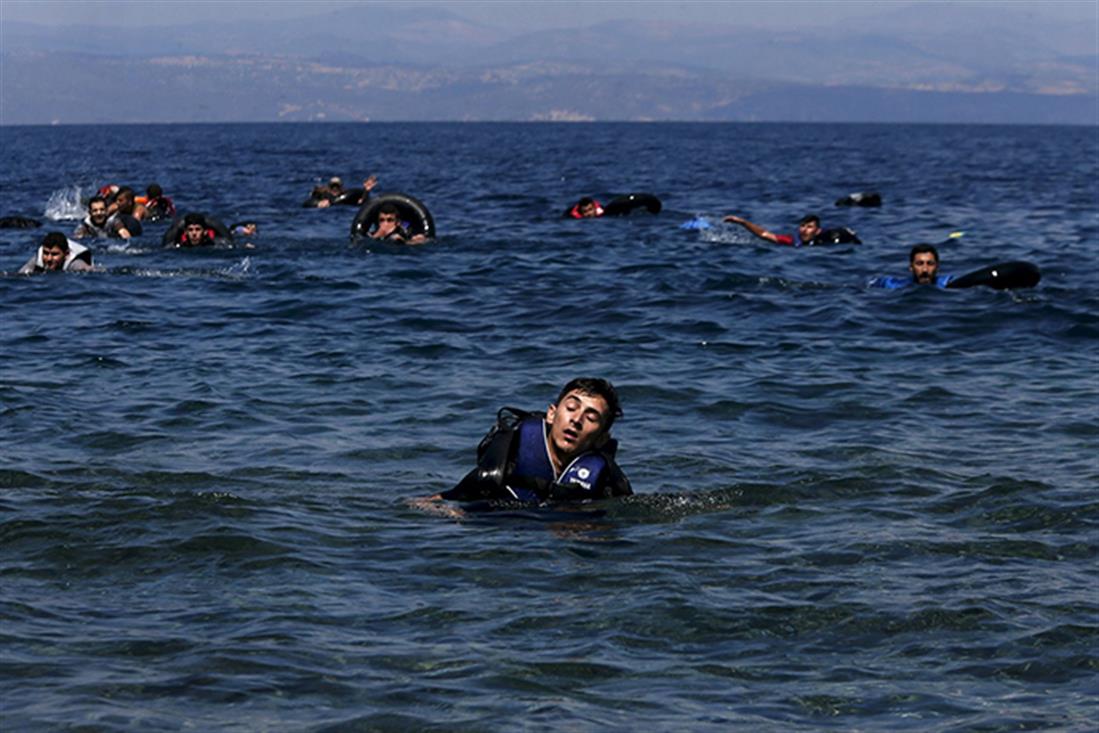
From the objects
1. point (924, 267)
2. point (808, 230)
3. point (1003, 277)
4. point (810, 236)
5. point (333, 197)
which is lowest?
point (1003, 277)

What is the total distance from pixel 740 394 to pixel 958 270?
12.0 m

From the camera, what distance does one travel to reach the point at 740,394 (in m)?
14.7

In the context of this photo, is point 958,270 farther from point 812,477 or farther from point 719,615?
point 719,615

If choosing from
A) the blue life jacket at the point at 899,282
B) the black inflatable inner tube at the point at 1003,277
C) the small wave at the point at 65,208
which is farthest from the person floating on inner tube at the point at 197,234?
the black inflatable inner tube at the point at 1003,277

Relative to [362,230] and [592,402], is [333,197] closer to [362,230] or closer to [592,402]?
[362,230]

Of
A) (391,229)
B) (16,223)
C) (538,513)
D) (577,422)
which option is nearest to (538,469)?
(538,513)

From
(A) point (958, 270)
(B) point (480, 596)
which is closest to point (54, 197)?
(A) point (958, 270)

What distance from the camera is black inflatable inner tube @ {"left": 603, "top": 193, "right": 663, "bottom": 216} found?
34094 millimetres

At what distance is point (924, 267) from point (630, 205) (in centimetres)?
1362

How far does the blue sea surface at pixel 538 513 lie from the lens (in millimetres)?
7242

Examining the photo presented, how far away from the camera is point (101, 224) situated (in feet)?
89.9

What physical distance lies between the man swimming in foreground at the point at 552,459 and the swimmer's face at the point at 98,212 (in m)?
18.2

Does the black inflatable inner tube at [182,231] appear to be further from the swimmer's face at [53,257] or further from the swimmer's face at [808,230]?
the swimmer's face at [808,230]

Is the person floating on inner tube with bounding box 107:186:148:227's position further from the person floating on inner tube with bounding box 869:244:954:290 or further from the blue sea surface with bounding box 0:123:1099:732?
the person floating on inner tube with bounding box 869:244:954:290
